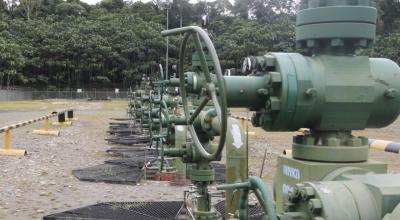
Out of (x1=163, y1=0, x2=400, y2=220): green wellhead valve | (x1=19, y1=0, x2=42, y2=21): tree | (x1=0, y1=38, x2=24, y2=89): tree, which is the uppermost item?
(x1=19, y1=0, x2=42, y2=21): tree

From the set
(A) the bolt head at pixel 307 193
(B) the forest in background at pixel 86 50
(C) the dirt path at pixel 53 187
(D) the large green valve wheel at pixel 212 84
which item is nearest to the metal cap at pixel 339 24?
(D) the large green valve wheel at pixel 212 84

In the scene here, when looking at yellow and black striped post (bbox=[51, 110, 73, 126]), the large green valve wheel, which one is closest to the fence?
yellow and black striped post (bbox=[51, 110, 73, 126])

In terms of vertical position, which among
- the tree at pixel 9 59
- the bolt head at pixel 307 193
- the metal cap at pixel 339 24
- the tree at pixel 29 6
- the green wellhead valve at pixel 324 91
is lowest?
the bolt head at pixel 307 193

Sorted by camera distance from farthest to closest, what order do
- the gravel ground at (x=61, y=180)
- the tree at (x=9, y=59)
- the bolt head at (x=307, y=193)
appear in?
the tree at (x=9, y=59) → the gravel ground at (x=61, y=180) → the bolt head at (x=307, y=193)

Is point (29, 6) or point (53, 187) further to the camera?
point (29, 6)

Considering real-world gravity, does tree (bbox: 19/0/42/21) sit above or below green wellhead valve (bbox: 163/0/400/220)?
above

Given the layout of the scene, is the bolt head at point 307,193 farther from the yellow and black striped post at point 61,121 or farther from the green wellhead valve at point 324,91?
the yellow and black striped post at point 61,121

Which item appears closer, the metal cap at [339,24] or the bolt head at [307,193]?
the bolt head at [307,193]

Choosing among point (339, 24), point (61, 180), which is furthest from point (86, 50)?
point (339, 24)

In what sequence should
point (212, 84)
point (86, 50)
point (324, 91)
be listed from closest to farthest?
point (212, 84)
point (324, 91)
point (86, 50)

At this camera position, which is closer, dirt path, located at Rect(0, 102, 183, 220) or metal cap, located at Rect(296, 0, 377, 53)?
metal cap, located at Rect(296, 0, 377, 53)

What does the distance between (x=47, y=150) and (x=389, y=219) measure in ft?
41.0

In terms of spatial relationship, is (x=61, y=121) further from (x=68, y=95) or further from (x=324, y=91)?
(x=68, y=95)

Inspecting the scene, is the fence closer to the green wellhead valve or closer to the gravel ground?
the gravel ground
